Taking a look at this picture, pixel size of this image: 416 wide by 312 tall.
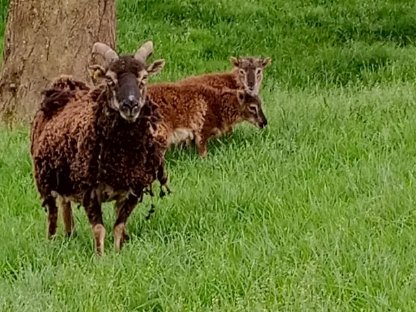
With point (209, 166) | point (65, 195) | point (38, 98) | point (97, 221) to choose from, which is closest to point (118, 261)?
point (97, 221)

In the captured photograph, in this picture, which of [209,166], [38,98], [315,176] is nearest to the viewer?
[315,176]

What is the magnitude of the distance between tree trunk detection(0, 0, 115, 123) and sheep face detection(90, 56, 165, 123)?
4.41 m

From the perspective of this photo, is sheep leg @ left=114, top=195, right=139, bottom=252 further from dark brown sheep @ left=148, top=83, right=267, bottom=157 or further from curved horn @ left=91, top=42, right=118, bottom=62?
dark brown sheep @ left=148, top=83, right=267, bottom=157

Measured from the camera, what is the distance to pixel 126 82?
659 centimetres

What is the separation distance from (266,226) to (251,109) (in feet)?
12.1

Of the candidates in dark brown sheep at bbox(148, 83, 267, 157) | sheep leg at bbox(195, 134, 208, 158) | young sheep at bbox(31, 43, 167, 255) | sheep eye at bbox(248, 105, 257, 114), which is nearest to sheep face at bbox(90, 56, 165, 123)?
young sheep at bbox(31, 43, 167, 255)

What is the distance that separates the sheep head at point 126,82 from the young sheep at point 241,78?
3.47 meters

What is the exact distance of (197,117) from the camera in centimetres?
1001

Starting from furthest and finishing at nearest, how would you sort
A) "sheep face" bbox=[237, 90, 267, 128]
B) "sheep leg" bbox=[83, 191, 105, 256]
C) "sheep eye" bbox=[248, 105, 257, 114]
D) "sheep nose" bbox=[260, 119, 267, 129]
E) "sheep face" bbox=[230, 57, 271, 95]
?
"sheep face" bbox=[230, 57, 271, 95], "sheep eye" bbox=[248, 105, 257, 114], "sheep face" bbox=[237, 90, 267, 128], "sheep nose" bbox=[260, 119, 267, 129], "sheep leg" bbox=[83, 191, 105, 256]

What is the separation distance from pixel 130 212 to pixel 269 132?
9.66 ft

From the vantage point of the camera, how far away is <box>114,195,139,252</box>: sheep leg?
273 inches

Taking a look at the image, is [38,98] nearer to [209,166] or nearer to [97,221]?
[209,166]

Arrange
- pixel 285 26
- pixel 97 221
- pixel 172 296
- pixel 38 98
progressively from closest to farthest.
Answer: pixel 172 296 → pixel 97 221 → pixel 38 98 → pixel 285 26

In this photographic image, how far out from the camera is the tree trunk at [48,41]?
11.1 m
